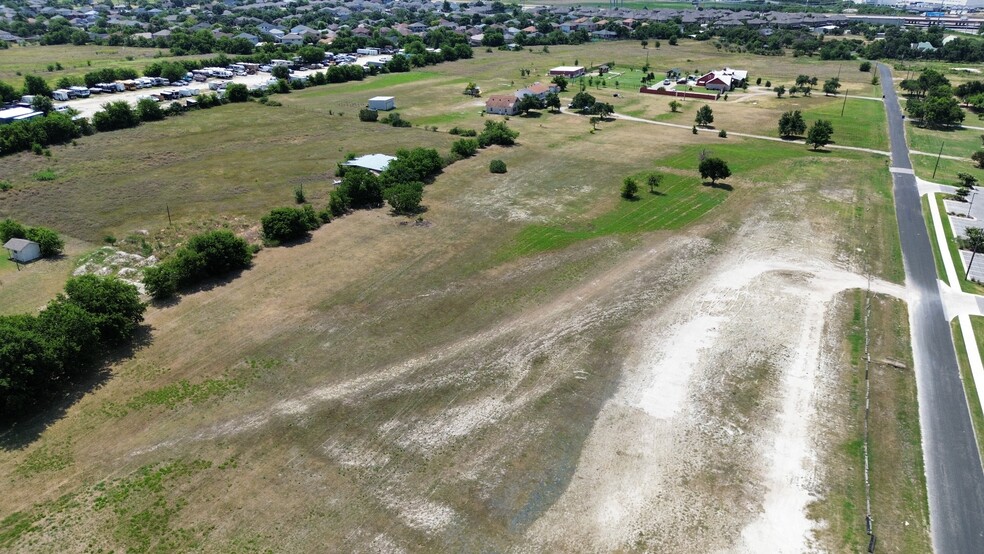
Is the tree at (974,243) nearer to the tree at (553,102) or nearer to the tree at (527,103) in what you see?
the tree at (527,103)

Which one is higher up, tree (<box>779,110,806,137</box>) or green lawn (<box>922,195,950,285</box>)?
tree (<box>779,110,806,137</box>)

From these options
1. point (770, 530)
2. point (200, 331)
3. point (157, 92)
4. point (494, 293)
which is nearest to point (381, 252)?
point (494, 293)

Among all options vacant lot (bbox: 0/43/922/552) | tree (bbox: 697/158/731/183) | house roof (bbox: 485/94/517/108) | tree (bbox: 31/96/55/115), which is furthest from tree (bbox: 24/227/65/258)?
house roof (bbox: 485/94/517/108)

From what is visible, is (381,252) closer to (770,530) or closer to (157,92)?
(770,530)

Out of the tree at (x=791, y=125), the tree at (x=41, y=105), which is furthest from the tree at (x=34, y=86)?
the tree at (x=791, y=125)

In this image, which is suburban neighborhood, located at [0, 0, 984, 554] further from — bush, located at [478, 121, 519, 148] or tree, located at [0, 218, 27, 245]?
bush, located at [478, 121, 519, 148]

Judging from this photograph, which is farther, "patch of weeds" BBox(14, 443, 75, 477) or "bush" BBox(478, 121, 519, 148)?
"bush" BBox(478, 121, 519, 148)
